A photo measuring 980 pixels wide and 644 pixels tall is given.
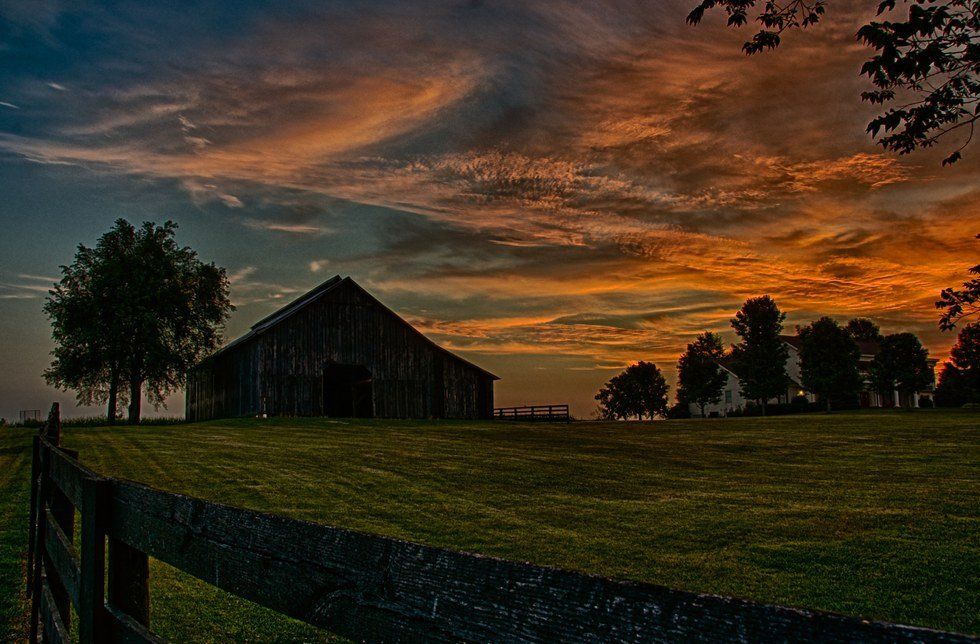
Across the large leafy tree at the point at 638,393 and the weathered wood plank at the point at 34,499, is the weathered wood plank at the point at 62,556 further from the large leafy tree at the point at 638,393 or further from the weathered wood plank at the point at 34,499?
the large leafy tree at the point at 638,393

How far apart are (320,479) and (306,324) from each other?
31.3 metres

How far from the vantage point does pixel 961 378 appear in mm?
80062

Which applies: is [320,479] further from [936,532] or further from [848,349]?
[848,349]

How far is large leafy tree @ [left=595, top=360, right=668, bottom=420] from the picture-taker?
107375 mm

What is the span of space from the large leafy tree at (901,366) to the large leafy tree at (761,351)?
10.9 meters

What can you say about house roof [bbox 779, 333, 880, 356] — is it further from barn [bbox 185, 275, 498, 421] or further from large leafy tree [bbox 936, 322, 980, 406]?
barn [bbox 185, 275, 498, 421]

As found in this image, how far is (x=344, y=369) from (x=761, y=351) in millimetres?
41602

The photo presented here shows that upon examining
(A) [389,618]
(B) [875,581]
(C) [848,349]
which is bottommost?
(B) [875,581]

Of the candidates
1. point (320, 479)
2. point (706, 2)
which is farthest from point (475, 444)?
point (706, 2)

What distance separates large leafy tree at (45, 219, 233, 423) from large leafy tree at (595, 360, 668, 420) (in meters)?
61.8

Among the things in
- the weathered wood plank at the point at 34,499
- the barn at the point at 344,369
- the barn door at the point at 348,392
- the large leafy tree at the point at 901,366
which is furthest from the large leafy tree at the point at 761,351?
the weathered wood plank at the point at 34,499

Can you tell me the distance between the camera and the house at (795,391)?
85688mm

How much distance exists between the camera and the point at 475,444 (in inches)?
1182

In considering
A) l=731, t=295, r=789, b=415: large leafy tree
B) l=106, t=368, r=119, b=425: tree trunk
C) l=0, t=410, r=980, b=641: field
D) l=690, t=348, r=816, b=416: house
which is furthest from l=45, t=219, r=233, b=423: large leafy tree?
l=690, t=348, r=816, b=416: house
